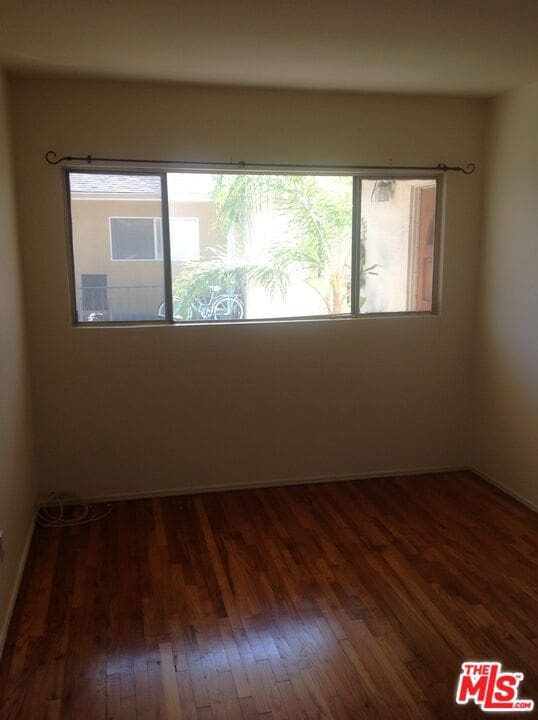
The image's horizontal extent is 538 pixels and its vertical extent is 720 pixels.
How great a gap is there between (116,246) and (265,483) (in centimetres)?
181

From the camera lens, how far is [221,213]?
3.76 meters

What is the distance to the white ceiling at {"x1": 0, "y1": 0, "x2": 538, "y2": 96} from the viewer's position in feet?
7.54

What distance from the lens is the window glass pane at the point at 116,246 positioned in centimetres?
356

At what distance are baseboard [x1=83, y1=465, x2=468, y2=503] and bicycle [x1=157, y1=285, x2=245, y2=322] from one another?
1106mm

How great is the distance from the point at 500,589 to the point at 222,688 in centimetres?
139

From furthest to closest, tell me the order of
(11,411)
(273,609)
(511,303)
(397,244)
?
(397,244), (511,303), (11,411), (273,609)

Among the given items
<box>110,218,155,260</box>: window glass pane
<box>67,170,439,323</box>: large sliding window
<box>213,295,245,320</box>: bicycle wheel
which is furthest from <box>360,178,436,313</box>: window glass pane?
<box>110,218,155,260</box>: window glass pane

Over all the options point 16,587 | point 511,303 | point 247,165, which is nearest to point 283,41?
point 247,165

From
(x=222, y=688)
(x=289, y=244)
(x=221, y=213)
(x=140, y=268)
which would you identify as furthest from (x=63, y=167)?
(x=222, y=688)

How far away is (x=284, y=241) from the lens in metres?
3.87

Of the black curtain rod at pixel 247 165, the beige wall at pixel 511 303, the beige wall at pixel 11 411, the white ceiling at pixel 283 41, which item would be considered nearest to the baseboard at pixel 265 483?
the beige wall at pixel 511 303

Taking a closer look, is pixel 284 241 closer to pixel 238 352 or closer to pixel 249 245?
pixel 249 245

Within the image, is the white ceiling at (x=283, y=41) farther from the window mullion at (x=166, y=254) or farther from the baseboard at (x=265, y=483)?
the baseboard at (x=265, y=483)

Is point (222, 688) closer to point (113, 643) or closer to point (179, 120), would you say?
point (113, 643)
